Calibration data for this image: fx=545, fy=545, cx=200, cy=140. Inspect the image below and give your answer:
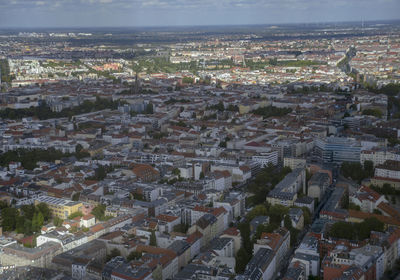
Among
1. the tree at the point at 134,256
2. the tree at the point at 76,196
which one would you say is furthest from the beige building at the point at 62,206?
the tree at the point at 134,256

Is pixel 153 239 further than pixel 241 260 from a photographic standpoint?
Yes

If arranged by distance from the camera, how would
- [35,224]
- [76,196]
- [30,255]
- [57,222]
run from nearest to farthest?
[30,255] < [35,224] < [57,222] < [76,196]

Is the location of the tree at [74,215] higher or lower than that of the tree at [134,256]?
lower

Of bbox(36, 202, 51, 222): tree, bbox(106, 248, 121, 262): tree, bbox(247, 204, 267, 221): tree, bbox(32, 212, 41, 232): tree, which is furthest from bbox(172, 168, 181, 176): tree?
bbox(106, 248, 121, 262): tree

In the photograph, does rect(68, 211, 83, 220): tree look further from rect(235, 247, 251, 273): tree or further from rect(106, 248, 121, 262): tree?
rect(235, 247, 251, 273): tree

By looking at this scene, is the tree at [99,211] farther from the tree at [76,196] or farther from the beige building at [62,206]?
the tree at [76,196]

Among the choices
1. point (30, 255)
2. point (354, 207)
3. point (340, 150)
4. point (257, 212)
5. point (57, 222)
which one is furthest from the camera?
point (340, 150)

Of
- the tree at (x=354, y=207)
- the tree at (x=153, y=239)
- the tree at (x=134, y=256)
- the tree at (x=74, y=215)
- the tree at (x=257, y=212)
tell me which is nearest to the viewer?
the tree at (x=134, y=256)

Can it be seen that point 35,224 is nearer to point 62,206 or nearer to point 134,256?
point 62,206

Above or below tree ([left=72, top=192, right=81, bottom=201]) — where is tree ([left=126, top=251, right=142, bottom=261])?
above

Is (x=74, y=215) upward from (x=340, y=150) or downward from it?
downward

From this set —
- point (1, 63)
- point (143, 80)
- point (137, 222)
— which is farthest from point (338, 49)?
point (137, 222)

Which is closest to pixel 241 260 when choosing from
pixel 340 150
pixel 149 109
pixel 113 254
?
pixel 113 254
